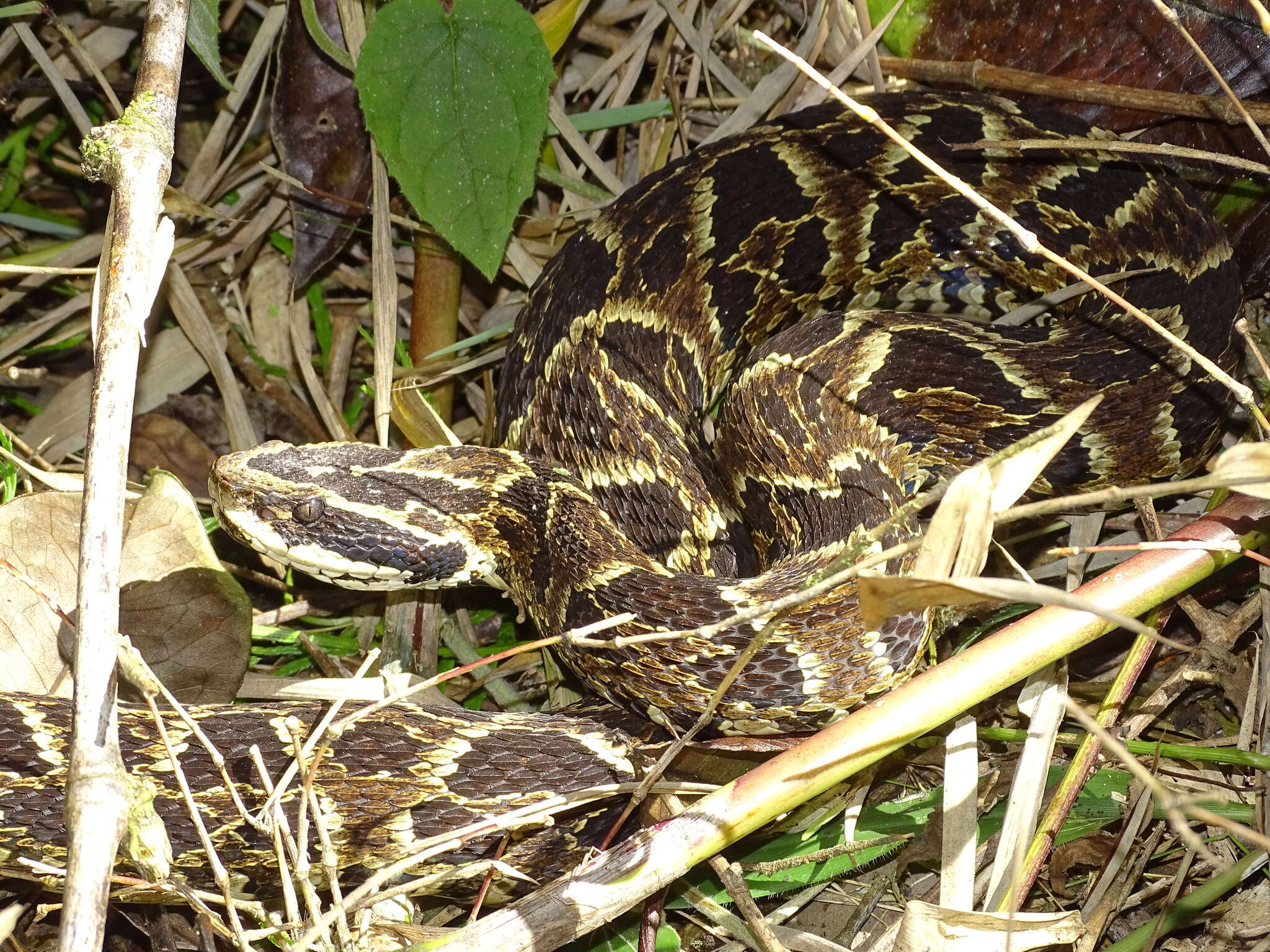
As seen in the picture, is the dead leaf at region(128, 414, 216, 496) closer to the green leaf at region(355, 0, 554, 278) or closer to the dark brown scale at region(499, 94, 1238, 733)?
the dark brown scale at region(499, 94, 1238, 733)

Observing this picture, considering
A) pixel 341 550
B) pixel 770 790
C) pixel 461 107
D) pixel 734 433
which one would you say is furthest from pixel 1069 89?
pixel 341 550

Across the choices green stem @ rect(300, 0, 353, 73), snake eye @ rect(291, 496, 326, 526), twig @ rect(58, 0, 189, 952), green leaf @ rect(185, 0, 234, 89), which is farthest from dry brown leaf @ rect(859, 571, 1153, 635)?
green stem @ rect(300, 0, 353, 73)

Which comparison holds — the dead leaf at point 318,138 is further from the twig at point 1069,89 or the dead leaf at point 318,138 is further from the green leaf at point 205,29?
the twig at point 1069,89

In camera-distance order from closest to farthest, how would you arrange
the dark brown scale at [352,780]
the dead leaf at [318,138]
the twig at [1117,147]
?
the dark brown scale at [352,780] < the twig at [1117,147] < the dead leaf at [318,138]

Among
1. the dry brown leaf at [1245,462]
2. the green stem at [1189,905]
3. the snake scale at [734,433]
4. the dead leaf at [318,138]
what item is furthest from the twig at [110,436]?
the green stem at [1189,905]

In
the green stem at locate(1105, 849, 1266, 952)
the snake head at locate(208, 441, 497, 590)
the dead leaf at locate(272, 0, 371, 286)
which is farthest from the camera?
the dead leaf at locate(272, 0, 371, 286)
